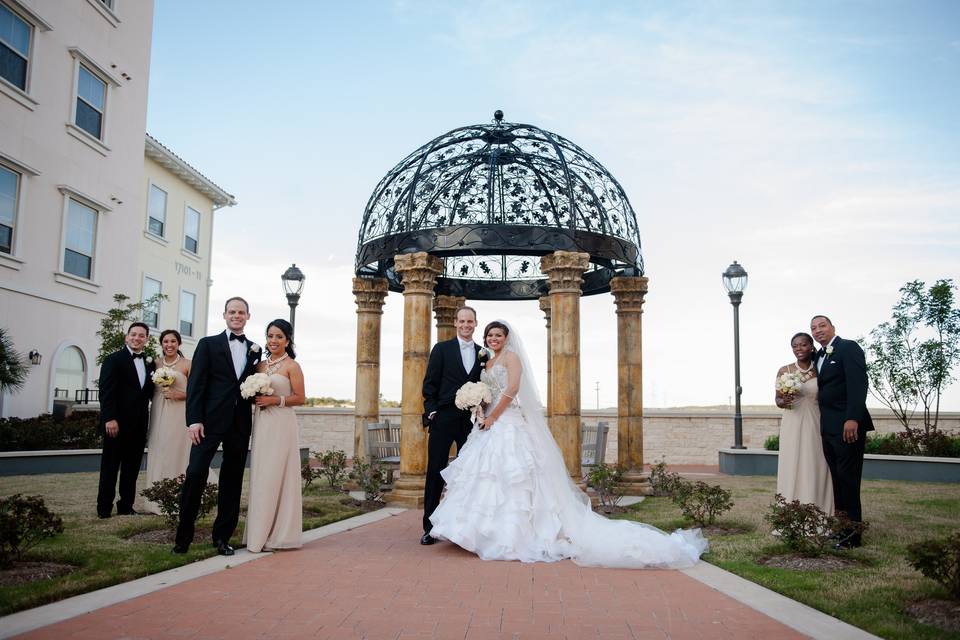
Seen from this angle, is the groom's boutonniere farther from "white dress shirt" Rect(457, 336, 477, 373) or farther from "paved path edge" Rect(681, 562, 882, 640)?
"paved path edge" Rect(681, 562, 882, 640)

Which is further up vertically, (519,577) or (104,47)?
(104,47)

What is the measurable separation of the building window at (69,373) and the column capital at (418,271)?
12.2m

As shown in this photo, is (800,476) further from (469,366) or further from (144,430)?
(144,430)

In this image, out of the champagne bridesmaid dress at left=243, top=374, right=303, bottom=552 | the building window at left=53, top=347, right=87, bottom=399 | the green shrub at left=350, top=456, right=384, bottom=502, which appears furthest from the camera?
the building window at left=53, top=347, right=87, bottom=399

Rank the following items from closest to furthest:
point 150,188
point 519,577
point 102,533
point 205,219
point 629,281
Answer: point 519,577, point 102,533, point 629,281, point 150,188, point 205,219

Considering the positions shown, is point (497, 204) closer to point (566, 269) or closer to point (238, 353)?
point (566, 269)

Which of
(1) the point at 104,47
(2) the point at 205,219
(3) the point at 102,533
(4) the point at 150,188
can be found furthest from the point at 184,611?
(2) the point at 205,219

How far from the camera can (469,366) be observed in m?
7.77

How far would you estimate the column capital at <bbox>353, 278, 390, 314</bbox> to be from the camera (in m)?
12.2

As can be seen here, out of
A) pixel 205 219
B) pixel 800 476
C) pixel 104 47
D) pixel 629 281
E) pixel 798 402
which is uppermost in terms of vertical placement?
pixel 104 47

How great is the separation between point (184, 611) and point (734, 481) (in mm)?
12432

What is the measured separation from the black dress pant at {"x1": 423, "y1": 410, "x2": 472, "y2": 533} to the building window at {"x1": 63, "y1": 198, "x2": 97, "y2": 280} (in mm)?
14853

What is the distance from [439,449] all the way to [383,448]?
4.55m

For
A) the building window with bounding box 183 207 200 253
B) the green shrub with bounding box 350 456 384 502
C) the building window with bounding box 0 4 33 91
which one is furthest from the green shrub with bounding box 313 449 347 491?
the building window with bounding box 183 207 200 253
